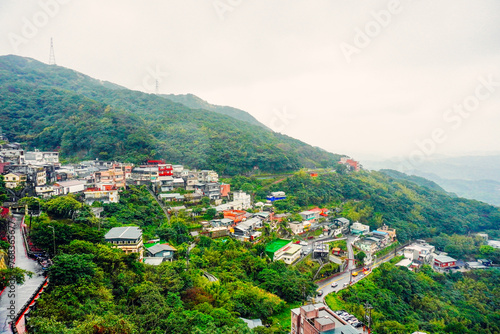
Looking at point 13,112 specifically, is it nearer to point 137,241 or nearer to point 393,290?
point 137,241

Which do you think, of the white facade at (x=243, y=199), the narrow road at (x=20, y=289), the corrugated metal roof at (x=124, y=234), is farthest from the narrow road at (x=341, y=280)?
the narrow road at (x=20, y=289)

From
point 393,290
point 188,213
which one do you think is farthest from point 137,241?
point 393,290

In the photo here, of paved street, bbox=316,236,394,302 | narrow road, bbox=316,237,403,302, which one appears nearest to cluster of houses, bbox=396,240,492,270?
paved street, bbox=316,236,394,302

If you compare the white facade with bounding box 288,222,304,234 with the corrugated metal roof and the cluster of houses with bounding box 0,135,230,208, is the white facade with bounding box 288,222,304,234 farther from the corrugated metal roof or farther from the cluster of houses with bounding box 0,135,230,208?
the corrugated metal roof

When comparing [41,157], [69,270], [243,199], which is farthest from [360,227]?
[41,157]

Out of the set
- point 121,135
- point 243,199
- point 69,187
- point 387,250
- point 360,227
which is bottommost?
point 387,250

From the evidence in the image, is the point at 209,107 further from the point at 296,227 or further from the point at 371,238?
the point at 371,238

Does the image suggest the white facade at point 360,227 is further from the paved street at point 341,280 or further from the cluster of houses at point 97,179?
the cluster of houses at point 97,179

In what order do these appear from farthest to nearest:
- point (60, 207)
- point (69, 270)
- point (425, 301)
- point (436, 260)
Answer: point (436, 260), point (425, 301), point (60, 207), point (69, 270)
